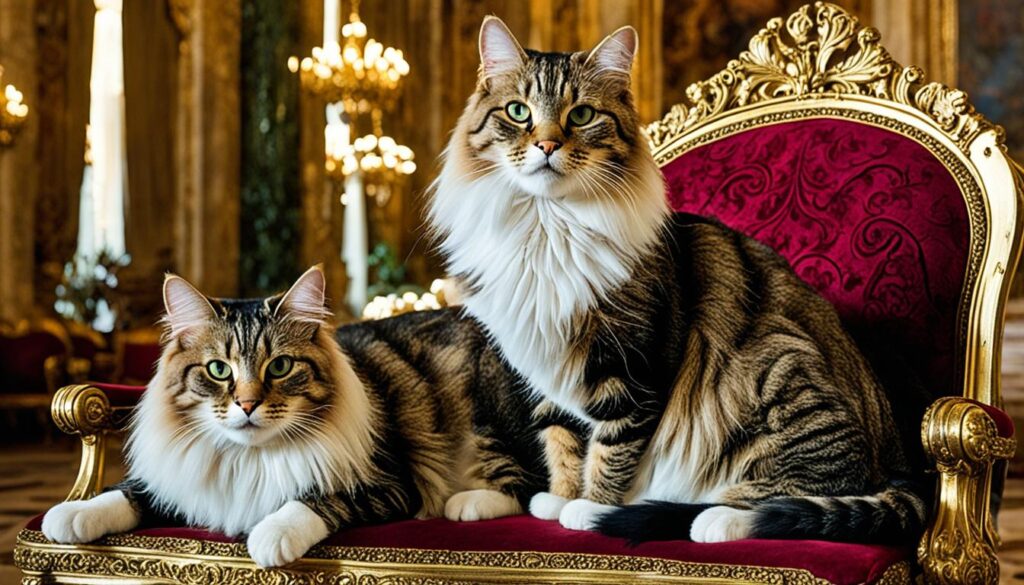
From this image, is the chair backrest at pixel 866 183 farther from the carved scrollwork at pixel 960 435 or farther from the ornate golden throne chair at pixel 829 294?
the carved scrollwork at pixel 960 435

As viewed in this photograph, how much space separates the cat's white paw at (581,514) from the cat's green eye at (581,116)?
69 cm

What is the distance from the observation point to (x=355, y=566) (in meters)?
1.89

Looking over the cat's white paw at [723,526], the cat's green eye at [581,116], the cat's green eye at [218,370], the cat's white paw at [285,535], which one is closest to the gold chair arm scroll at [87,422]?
the cat's green eye at [218,370]

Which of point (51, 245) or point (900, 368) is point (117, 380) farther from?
point (900, 368)

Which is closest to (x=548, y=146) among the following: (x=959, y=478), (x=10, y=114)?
(x=959, y=478)

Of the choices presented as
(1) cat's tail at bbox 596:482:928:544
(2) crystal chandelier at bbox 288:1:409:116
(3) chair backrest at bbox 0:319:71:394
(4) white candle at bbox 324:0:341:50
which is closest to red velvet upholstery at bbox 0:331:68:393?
(3) chair backrest at bbox 0:319:71:394

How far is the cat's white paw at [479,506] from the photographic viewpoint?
2.05 metres

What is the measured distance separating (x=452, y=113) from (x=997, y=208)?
10598 mm

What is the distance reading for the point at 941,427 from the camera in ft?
5.86

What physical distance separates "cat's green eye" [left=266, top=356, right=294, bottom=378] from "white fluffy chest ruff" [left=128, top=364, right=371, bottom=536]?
0.11 m

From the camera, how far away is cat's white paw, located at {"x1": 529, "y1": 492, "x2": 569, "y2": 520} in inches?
80.2

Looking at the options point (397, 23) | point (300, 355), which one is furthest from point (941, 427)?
point (397, 23)

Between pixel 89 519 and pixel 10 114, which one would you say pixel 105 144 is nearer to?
pixel 10 114

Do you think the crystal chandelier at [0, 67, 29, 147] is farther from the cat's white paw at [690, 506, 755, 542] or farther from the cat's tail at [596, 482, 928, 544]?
the cat's white paw at [690, 506, 755, 542]
